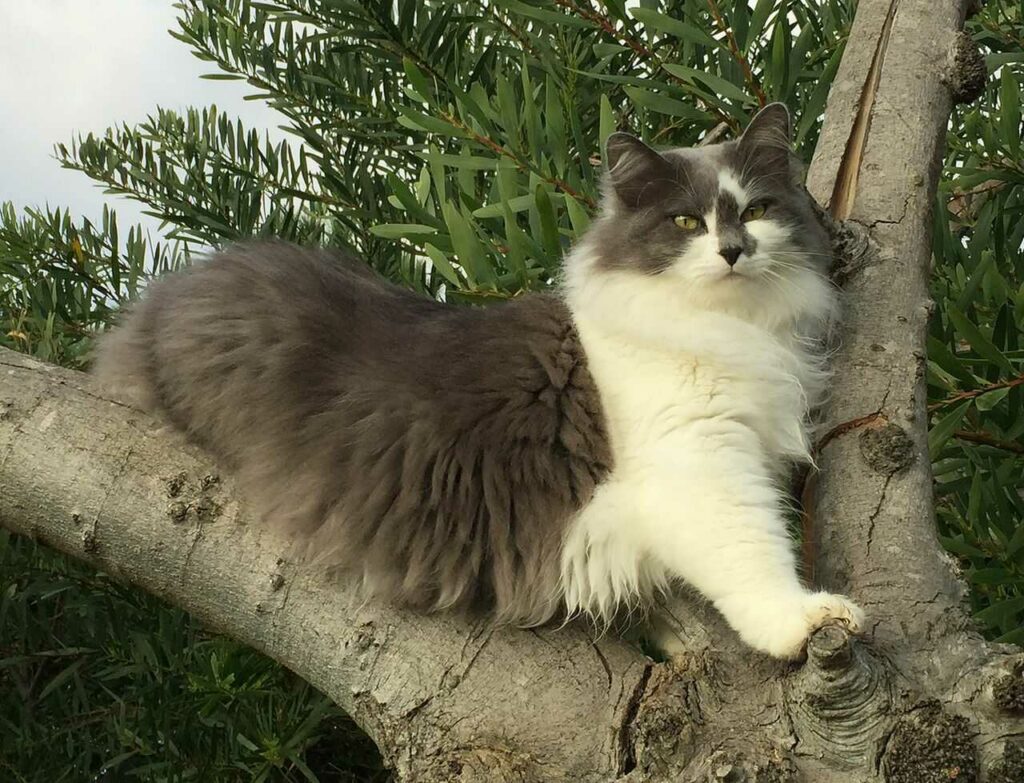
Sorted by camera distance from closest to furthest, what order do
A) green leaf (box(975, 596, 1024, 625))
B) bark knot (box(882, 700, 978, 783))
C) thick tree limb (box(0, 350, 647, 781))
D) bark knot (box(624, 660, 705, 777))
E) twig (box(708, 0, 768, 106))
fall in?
1. bark knot (box(882, 700, 978, 783))
2. bark knot (box(624, 660, 705, 777))
3. thick tree limb (box(0, 350, 647, 781))
4. green leaf (box(975, 596, 1024, 625))
5. twig (box(708, 0, 768, 106))

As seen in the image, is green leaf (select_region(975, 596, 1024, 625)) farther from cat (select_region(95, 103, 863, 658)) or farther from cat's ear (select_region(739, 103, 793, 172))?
cat's ear (select_region(739, 103, 793, 172))

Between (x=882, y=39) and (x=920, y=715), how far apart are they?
1516 mm

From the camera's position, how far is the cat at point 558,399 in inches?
71.6

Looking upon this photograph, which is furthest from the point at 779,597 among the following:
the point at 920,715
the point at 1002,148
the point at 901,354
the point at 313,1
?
the point at 313,1

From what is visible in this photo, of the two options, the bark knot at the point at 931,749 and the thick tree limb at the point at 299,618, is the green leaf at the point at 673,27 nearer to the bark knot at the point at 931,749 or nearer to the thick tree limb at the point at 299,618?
the thick tree limb at the point at 299,618

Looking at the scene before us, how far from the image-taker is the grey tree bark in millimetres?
1350

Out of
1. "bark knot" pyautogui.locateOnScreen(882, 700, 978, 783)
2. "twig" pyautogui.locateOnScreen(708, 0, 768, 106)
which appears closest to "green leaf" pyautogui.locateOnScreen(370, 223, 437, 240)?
"twig" pyautogui.locateOnScreen(708, 0, 768, 106)

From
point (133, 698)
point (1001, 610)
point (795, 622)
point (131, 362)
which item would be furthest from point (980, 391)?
point (133, 698)

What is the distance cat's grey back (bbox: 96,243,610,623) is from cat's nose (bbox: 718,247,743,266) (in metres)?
0.33

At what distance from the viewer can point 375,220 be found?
307cm

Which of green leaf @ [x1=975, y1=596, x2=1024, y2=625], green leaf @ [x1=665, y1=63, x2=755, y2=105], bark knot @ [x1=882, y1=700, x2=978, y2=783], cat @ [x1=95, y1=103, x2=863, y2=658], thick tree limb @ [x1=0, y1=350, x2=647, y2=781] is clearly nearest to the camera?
bark knot @ [x1=882, y1=700, x2=978, y2=783]

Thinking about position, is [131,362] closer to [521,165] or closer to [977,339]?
[521,165]

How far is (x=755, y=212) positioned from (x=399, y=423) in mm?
794

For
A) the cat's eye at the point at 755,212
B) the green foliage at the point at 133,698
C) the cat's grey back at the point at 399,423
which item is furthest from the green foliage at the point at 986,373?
the green foliage at the point at 133,698
